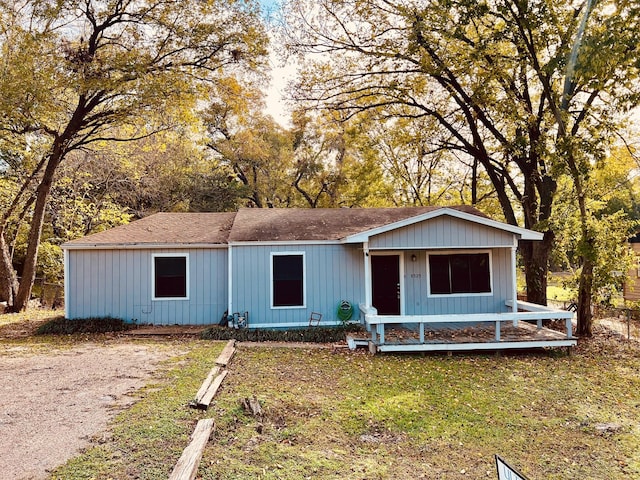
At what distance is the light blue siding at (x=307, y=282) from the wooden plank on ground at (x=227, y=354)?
1.62 metres

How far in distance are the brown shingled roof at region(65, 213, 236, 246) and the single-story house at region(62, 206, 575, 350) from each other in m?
0.06

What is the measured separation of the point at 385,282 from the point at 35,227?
12181 millimetres

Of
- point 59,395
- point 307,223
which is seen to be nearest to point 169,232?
point 307,223

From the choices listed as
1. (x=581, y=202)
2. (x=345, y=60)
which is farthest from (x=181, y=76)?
(x=581, y=202)

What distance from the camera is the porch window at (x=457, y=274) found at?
39.0 ft

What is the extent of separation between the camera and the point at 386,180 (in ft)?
87.3

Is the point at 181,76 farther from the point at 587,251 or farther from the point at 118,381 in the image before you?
the point at 587,251

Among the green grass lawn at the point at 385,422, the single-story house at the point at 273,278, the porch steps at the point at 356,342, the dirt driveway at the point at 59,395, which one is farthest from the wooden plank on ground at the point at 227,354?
the porch steps at the point at 356,342

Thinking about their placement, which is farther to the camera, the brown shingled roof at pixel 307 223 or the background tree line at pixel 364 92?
the brown shingled roof at pixel 307 223

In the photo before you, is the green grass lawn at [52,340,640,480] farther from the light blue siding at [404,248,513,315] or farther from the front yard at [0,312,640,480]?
the light blue siding at [404,248,513,315]

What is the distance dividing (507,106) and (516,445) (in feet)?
33.3

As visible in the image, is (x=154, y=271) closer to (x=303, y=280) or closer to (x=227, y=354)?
(x=303, y=280)

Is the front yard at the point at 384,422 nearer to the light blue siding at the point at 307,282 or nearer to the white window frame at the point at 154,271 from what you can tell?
the light blue siding at the point at 307,282

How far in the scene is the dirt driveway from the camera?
443cm
